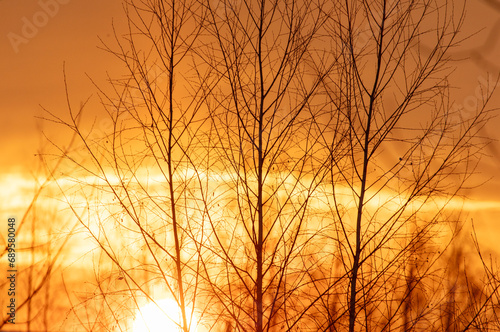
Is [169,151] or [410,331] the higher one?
[169,151]

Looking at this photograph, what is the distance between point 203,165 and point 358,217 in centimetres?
131

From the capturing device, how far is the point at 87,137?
5.54m

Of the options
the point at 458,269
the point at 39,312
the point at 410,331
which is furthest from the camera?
the point at 39,312

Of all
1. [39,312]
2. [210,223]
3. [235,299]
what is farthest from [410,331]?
[39,312]

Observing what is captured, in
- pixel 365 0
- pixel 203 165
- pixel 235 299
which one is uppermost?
pixel 365 0

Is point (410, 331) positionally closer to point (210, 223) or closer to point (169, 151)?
point (210, 223)

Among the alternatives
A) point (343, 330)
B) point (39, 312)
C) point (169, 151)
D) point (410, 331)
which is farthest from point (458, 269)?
point (39, 312)

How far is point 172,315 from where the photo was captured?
544cm

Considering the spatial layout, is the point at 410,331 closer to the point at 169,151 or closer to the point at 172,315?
the point at 172,315

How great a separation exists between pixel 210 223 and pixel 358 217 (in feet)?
3.84

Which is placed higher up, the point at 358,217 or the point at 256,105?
the point at 256,105

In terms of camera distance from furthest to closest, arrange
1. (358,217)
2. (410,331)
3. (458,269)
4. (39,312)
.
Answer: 1. (39,312)
2. (458,269)
3. (410,331)
4. (358,217)

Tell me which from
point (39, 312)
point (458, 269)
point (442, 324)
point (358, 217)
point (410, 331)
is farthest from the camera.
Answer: point (39, 312)

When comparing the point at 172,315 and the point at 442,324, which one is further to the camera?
the point at 442,324
